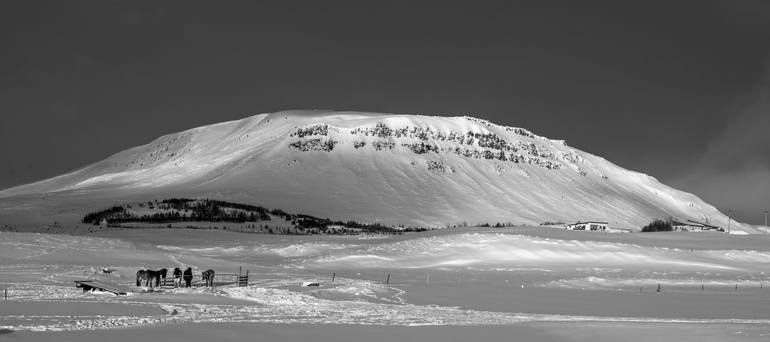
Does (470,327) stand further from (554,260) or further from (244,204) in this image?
(244,204)

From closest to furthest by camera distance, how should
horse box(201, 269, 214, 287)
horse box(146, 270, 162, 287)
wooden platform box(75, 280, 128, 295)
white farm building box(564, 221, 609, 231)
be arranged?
1. wooden platform box(75, 280, 128, 295)
2. horse box(146, 270, 162, 287)
3. horse box(201, 269, 214, 287)
4. white farm building box(564, 221, 609, 231)

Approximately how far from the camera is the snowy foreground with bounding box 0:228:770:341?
26547mm

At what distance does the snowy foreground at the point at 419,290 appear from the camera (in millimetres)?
26547

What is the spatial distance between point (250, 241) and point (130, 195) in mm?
99373

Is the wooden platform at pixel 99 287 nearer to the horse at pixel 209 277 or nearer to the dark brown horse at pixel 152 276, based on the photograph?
the dark brown horse at pixel 152 276

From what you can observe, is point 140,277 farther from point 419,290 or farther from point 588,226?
point 588,226

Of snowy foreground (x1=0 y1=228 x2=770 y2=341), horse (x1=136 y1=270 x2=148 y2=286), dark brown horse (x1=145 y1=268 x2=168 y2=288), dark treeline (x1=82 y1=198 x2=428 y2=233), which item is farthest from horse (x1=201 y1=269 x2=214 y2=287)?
dark treeline (x1=82 y1=198 x2=428 y2=233)

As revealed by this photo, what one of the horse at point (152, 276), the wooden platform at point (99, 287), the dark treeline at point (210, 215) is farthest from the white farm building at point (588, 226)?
the wooden platform at point (99, 287)

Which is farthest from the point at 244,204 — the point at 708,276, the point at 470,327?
the point at 470,327

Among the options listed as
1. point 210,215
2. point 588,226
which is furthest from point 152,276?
point 588,226

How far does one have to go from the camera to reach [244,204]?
164 metres

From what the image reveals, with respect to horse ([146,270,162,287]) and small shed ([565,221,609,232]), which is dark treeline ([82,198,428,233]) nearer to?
small shed ([565,221,609,232])

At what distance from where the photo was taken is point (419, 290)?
147 feet

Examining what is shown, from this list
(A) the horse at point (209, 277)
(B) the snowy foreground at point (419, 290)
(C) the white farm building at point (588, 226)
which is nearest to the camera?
(B) the snowy foreground at point (419, 290)
